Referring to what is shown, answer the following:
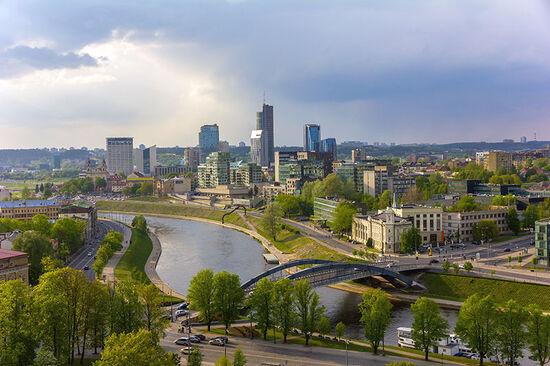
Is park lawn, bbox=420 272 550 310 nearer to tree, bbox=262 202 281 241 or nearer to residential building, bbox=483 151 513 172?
tree, bbox=262 202 281 241

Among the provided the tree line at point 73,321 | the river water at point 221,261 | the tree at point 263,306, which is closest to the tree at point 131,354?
the tree line at point 73,321

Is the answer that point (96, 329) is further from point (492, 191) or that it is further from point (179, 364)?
point (492, 191)

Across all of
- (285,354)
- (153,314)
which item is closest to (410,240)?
(285,354)

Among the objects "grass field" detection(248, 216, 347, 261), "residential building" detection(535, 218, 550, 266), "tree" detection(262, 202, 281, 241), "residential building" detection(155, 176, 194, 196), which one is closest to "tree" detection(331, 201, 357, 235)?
"grass field" detection(248, 216, 347, 261)

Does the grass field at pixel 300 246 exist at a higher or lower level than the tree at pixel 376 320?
lower

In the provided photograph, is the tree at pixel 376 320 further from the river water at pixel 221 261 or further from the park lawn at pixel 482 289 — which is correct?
the park lawn at pixel 482 289

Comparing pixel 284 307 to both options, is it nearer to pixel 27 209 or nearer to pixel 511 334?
pixel 511 334
